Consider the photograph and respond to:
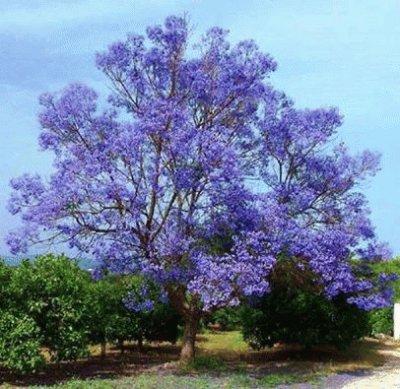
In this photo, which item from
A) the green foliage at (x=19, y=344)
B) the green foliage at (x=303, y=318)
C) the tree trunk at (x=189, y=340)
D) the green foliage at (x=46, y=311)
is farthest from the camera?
the green foliage at (x=303, y=318)

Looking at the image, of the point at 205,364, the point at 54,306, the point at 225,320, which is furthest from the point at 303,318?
the point at 54,306

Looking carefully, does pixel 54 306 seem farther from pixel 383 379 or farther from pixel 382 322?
pixel 382 322

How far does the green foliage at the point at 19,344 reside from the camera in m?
13.7

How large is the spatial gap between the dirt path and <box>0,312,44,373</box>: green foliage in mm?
5996

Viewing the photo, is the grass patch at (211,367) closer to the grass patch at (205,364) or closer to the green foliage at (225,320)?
the grass patch at (205,364)

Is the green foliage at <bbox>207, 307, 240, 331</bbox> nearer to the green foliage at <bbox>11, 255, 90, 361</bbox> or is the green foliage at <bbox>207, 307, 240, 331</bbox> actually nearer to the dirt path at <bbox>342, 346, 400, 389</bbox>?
the dirt path at <bbox>342, 346, 400, 389</bbox>

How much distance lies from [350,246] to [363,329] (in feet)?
13.9

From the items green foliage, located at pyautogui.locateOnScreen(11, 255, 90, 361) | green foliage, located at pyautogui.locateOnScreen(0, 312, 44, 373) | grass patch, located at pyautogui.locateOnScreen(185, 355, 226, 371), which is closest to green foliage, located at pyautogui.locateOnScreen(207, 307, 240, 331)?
grass patch, located at pyautogui.locateOnScreen(185, 355, 226, 371)

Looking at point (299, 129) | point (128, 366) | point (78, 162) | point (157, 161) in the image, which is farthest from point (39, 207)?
point (299, 129)

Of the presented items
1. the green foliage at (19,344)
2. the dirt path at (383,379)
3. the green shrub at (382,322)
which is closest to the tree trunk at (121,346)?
the green foliage at (19,344)

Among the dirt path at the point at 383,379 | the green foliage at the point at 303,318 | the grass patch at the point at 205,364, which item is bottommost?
the dirt path at the point at 383,379

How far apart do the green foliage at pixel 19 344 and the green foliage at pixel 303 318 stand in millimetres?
6003

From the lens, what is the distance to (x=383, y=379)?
15430 millimetres

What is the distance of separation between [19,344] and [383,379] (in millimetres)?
7567
